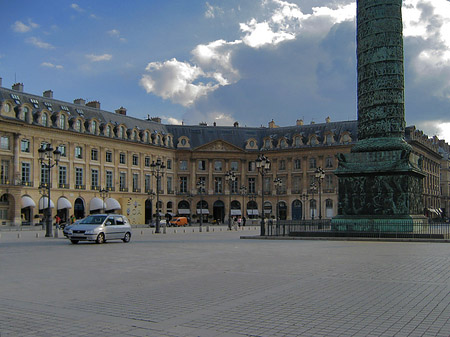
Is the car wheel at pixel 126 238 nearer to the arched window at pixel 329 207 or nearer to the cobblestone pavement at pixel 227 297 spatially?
the cobblestone pavement at pixel 227 297

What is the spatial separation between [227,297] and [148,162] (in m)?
67.1

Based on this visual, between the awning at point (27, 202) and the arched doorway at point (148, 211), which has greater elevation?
the awning at point (27, 202)

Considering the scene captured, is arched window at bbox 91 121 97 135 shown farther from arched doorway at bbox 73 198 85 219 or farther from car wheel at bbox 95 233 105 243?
car wheel at bbox 95 233 105 243

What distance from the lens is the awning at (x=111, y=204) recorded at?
65.5 meters

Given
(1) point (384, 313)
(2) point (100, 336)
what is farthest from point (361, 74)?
(2) point (100, 336)

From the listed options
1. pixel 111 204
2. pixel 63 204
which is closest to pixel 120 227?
pixel 63 204

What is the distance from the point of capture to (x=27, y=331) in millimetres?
6609

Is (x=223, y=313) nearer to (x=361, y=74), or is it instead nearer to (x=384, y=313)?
(x=384, y=313)

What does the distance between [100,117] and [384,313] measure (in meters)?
65.2

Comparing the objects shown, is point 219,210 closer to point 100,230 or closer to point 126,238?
point 126,238

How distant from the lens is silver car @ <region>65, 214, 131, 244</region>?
2414cm

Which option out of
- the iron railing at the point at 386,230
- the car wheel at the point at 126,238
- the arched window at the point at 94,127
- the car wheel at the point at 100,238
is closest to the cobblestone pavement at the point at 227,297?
the car wheel at the point at 100,238

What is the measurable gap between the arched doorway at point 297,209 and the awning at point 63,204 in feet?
107

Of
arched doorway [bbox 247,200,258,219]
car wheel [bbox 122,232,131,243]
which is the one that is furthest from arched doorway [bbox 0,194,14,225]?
arched doorway [bbox 247,200,258,219]
